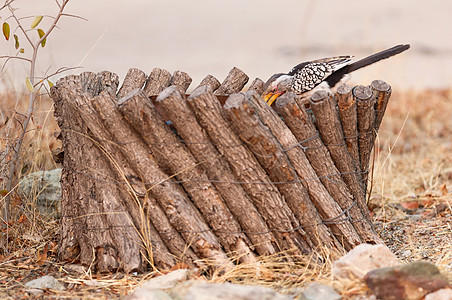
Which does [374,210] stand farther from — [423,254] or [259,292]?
[259,292]

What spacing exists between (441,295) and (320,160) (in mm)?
1084

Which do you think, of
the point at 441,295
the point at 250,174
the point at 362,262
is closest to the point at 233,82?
the point at 250,174

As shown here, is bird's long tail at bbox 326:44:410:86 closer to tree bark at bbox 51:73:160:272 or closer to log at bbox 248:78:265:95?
log at bbox 248:78:265:95

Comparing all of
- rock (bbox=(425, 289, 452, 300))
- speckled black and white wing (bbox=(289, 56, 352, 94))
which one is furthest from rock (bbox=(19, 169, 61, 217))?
rock (bbox=(425, 289, 452, 300))

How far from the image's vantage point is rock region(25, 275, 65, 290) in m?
2.84

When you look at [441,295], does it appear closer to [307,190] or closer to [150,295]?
[307,190]

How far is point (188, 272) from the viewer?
276 cm

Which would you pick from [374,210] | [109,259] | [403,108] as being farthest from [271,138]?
[403,108]

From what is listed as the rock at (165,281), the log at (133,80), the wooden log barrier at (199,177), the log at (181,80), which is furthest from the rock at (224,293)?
the log at (181,80)

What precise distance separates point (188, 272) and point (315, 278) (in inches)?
26.9

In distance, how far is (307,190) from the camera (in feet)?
10.0

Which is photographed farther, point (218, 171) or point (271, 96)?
point (271, 96)

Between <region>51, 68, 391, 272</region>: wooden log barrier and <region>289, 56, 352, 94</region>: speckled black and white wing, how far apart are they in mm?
597

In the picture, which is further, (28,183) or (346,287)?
(28,183)
